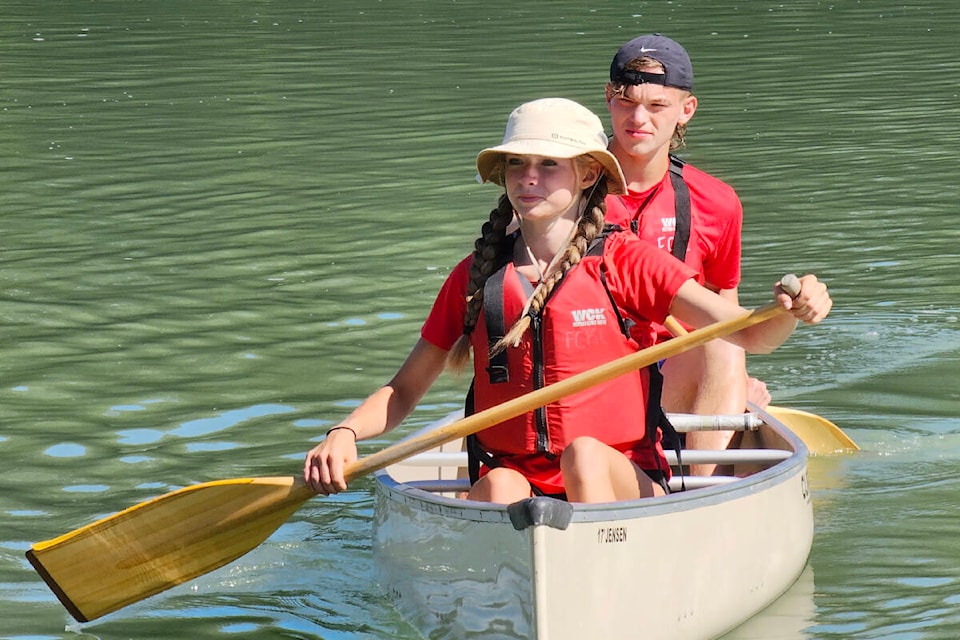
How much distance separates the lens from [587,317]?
15.4 ft

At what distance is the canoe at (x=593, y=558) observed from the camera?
4.25 metres

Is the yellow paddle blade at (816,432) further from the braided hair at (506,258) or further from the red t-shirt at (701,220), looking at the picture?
the braided hair at (506,258)

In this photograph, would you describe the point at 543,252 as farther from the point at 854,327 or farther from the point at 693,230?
the point at 854,327

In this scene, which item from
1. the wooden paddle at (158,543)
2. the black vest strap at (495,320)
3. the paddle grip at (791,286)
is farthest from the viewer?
the wooden paddle at (158,543)

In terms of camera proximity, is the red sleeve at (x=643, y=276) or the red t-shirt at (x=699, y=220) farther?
the red t-shirt at (x=699, y=220)

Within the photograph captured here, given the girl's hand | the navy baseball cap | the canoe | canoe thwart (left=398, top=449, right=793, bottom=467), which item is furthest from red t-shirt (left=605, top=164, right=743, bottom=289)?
the girl's hand

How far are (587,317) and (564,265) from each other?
0.16 m

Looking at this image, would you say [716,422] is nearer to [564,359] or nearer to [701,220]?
[701,220]

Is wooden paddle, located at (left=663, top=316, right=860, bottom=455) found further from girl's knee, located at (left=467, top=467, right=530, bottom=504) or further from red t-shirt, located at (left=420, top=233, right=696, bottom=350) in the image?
girl's knee, located at (left=467, top=467, right=530, bottom=504)

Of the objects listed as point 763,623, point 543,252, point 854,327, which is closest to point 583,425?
point 543,252

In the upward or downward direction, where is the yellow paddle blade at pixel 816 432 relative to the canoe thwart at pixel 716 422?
downward

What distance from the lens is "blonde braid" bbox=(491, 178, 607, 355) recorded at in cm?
467

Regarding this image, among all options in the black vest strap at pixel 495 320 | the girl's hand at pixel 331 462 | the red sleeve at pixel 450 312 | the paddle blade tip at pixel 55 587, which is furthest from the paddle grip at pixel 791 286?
the paddle blade tip at pixel 55 587

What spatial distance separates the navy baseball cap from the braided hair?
1.12 m
